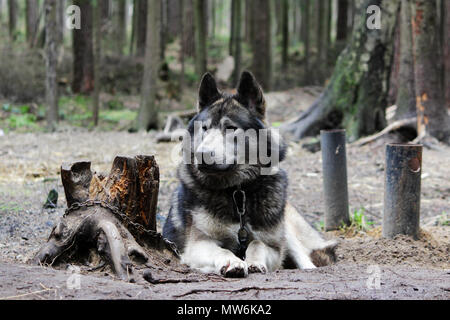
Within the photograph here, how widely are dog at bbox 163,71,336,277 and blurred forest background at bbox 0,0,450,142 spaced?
22.0 ft

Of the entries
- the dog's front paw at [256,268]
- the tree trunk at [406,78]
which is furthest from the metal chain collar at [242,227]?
the tree trunk at [406,78]

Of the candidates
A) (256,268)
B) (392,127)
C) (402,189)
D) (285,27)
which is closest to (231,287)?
(256,268)

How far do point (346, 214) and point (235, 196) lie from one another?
257cm

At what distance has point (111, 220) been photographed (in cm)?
406

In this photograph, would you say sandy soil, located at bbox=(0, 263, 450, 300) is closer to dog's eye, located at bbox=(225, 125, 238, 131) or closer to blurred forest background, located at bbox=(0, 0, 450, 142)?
dog's eye, located at bbox=(225, 125, 238, 131)

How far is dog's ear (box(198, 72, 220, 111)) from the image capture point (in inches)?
188

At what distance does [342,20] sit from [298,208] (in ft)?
85.8

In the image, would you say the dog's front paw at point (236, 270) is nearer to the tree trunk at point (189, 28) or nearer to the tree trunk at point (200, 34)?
the tree trunk at point (200, 34)

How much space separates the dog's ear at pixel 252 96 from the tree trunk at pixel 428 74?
21.7 feet

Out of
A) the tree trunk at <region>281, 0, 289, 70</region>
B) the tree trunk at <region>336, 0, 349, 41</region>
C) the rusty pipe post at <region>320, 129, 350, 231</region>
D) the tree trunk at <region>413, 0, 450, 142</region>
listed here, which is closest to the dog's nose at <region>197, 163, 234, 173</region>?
the rusty pipe post at <region>320, 129, 350, 231</region>

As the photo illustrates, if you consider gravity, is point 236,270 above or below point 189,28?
below

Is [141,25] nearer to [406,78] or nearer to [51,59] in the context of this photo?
[51,59]

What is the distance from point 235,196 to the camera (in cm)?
460

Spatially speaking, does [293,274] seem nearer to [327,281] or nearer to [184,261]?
[327,281]
